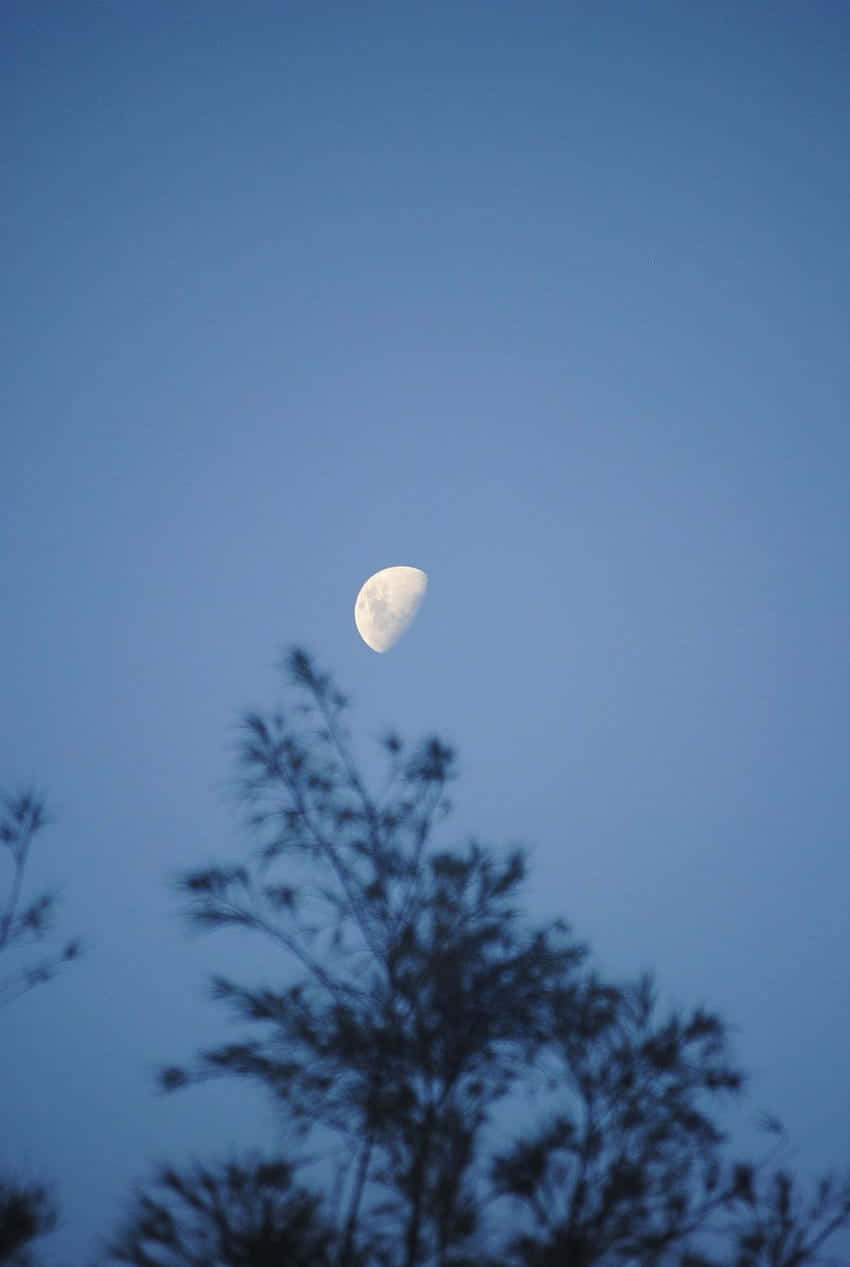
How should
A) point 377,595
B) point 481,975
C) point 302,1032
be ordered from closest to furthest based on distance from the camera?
1. point 302,1032
2. point 481,975
3. point 377,595

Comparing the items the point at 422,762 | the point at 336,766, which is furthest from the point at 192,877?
the point at 422,762

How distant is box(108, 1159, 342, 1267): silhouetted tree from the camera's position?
6.72m

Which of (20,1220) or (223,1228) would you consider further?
(20,1220)

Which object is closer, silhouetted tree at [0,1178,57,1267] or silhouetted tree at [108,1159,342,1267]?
silhouetted tree at [108,1159,342,1267]

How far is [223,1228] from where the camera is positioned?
22.2 feet

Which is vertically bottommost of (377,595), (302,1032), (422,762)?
(302,1032)

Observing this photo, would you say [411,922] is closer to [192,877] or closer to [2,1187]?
[192,877]

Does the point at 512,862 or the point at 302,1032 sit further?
the point at 512,862

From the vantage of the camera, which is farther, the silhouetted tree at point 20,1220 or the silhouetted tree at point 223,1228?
the silhouetted tree at point 20,1220

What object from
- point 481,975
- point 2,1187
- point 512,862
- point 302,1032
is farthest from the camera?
point 2,1187

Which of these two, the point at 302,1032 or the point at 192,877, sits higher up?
the point at 192,877

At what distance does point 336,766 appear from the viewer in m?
8.76

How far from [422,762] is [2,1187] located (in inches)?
230

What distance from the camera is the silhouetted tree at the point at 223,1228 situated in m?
6.72
